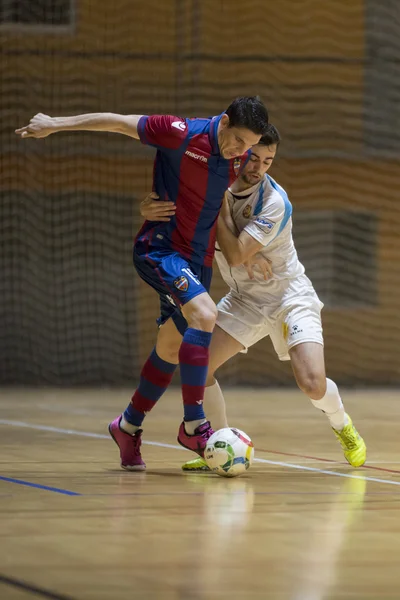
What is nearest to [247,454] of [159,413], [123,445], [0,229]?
[123,445]

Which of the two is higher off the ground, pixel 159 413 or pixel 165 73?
pixel 165 73

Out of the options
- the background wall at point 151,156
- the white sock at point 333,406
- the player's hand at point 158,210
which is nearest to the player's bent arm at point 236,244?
the player's hand at point 158,210

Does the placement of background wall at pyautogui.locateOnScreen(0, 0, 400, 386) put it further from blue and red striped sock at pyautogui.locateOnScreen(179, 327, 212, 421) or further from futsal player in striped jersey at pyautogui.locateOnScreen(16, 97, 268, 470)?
blue and red striped sock at pyautogui.locateOnScreen(179, 327, 212, 421)

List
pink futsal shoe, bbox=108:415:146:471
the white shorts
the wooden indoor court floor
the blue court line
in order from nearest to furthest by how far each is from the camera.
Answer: the wooden indoor court floor → the blue court line → pink futsal shoe, bbox=108:415:146:471 → the white shorts

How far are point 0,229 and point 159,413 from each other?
441 cm

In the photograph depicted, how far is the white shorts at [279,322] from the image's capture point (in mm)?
5320

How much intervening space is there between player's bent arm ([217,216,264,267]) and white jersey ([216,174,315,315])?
0.26 ft

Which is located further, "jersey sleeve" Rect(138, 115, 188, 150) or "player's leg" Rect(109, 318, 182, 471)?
"player's leg" Rect(109, 318, 182, 471)

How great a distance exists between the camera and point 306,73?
1292 centimetres

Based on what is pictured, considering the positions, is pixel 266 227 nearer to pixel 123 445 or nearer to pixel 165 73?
pixel 123 445

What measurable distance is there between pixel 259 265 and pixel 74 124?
3.91 feet

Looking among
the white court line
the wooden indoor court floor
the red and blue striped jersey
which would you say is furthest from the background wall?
the red and blue striped jersey

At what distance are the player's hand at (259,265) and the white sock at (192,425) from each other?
909mm

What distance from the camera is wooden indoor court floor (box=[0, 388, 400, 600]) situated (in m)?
2.70
